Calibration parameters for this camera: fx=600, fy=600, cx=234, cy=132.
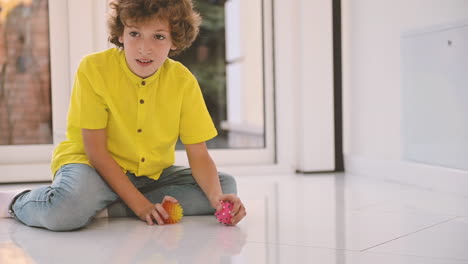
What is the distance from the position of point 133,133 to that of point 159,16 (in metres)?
0.26

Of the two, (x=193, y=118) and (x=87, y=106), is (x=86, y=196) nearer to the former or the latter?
Result: (x=87, y=106)

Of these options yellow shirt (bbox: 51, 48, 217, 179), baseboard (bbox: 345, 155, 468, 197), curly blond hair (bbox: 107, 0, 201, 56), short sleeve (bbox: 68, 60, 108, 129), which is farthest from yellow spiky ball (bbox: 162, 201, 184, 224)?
baseboard (bbox: 345, 155, 468, 197)

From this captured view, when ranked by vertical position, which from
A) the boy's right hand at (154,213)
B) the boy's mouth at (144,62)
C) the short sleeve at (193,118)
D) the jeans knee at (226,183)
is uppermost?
the boy's mouth at (144,62)

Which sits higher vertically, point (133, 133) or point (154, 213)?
point (133, 133)

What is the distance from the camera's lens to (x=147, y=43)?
125cm

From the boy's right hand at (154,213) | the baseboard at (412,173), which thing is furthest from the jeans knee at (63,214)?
the baseboard at (412,173)

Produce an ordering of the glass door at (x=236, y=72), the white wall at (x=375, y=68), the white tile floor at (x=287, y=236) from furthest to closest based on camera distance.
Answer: the glass door at (x=236, y=72) < the white wall at (x=375, y=68) < the white tile floor at (x=287, y=236)

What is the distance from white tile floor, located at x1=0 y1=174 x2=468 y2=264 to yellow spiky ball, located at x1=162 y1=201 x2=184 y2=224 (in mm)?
23

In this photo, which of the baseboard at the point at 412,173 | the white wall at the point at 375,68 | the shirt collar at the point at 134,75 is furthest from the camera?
the white wall at the point at 375,68

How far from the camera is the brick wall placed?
6.48ft

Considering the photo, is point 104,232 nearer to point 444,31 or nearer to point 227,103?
point 444,31

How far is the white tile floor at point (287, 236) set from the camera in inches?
38.9

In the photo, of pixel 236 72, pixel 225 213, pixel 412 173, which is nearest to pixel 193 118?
pixel 225 213

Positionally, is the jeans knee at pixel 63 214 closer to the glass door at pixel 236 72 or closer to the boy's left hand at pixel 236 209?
the boy's left hand at pixel 236 209
